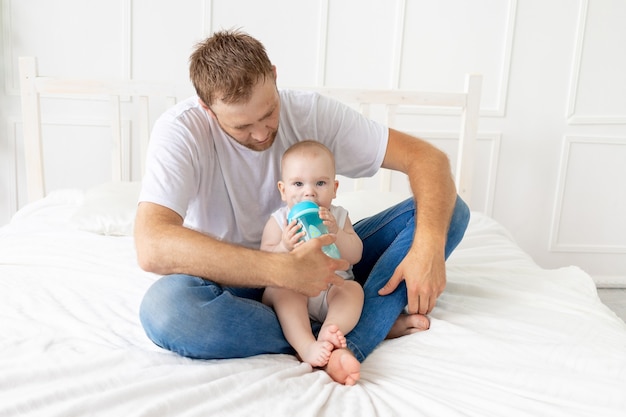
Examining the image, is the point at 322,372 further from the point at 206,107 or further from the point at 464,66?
the point at 464,66

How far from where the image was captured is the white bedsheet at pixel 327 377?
986 mm

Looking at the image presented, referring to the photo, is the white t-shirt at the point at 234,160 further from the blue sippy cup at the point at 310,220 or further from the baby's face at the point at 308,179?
the blue sippy cup at the point at 310,220

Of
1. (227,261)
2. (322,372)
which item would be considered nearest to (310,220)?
(227,261)

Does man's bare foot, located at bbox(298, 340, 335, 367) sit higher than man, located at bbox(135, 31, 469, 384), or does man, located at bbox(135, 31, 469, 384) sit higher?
man, located at bbox(135, 31, 469, 384)

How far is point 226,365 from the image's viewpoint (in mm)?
1125

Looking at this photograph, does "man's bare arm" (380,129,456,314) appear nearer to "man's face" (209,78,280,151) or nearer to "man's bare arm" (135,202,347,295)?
"man's bare arm" (135,202,347,295)

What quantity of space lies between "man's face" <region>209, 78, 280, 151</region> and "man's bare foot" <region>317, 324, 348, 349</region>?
0.45m

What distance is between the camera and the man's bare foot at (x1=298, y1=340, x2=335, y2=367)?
1163mm

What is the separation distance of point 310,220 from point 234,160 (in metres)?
0.30

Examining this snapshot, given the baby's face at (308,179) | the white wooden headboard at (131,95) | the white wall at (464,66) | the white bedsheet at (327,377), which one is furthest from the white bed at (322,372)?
the white wall at (464,66)

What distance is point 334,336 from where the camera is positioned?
1.18 m

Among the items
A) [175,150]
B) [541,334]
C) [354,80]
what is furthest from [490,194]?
[175,150]

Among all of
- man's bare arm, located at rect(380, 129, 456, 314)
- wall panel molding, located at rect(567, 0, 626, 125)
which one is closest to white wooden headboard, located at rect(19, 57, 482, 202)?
wall panel molding, located at rect(567, 0, 626, 125)

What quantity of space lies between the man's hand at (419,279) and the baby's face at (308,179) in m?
0.24
